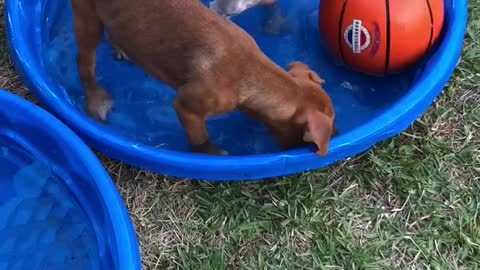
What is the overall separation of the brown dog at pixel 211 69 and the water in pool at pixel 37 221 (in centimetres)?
74

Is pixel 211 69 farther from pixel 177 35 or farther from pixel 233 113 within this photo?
pixel 233 113

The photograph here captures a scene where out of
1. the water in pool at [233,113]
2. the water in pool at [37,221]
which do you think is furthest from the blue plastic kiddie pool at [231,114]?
the water in pool at [37,221]

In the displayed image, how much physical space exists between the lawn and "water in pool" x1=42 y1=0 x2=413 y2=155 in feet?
0.85

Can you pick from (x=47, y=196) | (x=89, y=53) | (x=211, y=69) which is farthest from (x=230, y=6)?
(x=47, y=196)

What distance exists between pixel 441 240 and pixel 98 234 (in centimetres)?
166

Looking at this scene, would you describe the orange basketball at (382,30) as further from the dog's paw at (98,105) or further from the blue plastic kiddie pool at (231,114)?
the dog's paw at (98,105)

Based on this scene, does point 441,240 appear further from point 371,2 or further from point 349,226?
point 371,2

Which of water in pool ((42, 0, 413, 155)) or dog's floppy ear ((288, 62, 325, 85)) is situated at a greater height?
dog's floppy ear ((288, 62, 325, 85))

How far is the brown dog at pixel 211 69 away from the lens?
11.2ft

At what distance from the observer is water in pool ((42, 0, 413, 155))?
13.7ft

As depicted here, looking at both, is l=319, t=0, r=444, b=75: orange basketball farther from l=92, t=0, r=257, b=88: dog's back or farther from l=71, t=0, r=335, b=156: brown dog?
l=92, t=0, r=257, b=88: dog's back

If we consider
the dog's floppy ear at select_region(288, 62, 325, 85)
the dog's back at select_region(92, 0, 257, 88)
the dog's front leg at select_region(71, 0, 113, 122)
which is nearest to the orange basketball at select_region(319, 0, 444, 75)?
the dog's floppy ear at select_region(288, 62, 325, 85)

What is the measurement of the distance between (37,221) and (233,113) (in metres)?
1.18

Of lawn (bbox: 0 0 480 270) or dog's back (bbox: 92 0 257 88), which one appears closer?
dog's back (bbox: 92 0 257 88)
